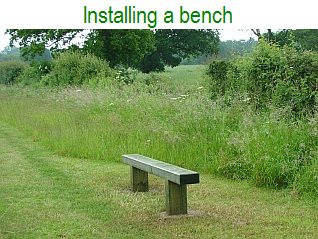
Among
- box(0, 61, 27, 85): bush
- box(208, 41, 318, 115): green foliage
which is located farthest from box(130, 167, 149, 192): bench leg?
box(0, 61, 27, 85): bush

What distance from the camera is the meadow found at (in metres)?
6.08

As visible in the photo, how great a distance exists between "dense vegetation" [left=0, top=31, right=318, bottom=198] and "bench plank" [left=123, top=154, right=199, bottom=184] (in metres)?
1.56

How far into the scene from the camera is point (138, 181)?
801cm

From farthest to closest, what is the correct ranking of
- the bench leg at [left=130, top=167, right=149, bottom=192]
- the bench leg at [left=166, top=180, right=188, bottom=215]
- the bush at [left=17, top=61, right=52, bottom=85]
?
1. the bush at [left=17, top=61, right=52, bottom=85]
2. the bench leg at [left=130, top=167, right=149, bottom=192]
3. the bench leg at [left=166, top=180, right=188, bottom=215]

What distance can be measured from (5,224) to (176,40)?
171 feet

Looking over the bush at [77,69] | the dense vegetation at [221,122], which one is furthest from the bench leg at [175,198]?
the bush at [77,69]

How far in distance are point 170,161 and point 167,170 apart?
3.04m

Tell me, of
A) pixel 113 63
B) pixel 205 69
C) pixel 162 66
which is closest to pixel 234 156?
pixel 205 69

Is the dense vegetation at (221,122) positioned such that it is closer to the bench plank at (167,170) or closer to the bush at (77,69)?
the bench plank at (167,170)

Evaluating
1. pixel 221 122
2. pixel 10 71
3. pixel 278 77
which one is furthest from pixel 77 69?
pixel 221 122

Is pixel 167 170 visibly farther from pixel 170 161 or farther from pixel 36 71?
pixel 36 71

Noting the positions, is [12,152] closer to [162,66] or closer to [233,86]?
[233,86]

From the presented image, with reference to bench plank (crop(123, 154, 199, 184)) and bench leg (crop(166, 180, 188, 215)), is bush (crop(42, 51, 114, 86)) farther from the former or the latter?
bench leg (crop(166, 180, 188, 215))

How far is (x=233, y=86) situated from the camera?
12.9 m
